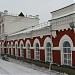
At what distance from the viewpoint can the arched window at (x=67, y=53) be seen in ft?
55.9

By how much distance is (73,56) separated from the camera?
16.3m

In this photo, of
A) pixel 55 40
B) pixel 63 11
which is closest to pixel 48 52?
pixel 55 40

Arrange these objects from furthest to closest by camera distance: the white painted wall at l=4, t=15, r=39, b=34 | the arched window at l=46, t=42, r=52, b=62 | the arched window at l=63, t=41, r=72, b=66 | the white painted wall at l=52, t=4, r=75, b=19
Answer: the white painted wall at l=4, t=15, r=39, b=34 → the arched window at l=46, t=42, r=52, b=62 → the arched window at l=63, t=41, r=72, b=66 → the white painted wall at l=52, t=4, r=75, b=19

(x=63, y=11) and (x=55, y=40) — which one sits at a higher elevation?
(x=63, y=11)

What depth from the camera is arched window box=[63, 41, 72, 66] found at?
17.0m

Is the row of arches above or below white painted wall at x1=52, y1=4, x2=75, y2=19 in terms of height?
below

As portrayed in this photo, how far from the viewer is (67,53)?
17.3m

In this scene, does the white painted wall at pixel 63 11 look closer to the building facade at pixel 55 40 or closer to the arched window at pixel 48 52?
the building facade at pixel 55 40

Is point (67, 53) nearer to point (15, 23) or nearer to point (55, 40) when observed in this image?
point (55, 40)

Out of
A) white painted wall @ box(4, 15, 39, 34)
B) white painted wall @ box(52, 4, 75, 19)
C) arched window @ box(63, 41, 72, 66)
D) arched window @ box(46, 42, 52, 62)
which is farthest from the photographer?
white painted wall @ box(4, 15, 39, 34)

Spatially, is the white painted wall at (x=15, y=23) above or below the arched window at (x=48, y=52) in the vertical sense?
above

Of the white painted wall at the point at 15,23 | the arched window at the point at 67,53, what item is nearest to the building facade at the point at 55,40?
the arched window at the point at 67,53

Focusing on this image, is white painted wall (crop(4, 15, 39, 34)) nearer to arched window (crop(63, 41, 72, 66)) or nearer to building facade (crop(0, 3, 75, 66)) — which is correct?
building facade (crop(0, 3, 75, 66))

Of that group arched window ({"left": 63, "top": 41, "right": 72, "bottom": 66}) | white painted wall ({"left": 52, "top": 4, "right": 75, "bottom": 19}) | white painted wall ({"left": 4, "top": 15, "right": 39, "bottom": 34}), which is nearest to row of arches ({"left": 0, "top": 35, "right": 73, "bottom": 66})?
arched window ({"left": 63, "top": 41, "right": 72, "bottom": 66})
